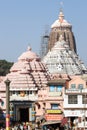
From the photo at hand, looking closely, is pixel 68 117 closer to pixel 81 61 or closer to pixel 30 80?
pixel 30 80

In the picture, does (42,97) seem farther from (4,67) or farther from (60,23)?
(4,67)

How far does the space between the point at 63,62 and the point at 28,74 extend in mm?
20707

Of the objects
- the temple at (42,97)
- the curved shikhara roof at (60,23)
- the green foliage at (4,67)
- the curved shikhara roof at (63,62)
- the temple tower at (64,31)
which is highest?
the curved shikhara roof at (60,23)

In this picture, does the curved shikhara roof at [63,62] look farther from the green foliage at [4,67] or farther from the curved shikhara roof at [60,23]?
the green foliage at [4,67]

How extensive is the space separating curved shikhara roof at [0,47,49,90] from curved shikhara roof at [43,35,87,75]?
1209cm

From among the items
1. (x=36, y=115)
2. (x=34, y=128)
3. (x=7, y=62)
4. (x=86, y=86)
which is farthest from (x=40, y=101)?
(x=7, y=62)

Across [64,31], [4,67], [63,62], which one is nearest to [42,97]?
[63,62]

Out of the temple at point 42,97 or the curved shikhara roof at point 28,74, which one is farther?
the curved shikhara roof at point 28,74

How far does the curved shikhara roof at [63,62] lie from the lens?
87.1m

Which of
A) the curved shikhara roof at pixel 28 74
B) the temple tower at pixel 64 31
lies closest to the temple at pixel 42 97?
the curved shikhara roof at pixel 28 74

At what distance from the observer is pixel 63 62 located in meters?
89.1

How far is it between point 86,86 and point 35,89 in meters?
8.22

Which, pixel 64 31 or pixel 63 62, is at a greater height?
pixel 64 31

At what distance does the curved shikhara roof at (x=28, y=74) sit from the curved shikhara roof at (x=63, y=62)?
39.7ft
